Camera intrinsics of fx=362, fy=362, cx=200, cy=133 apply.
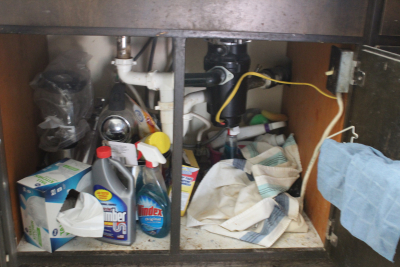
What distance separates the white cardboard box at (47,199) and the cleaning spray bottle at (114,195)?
7 cm

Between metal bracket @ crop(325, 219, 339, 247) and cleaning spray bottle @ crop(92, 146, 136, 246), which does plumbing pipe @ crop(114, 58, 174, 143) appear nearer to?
cleaning spray bottle @ crop(92, 146, 136, 246)

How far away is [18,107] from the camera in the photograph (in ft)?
3.70

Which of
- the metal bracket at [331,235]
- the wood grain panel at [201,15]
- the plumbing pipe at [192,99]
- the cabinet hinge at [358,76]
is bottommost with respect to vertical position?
the metal bracket at [331,235]

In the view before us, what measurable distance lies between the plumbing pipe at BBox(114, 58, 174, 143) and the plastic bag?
17cm

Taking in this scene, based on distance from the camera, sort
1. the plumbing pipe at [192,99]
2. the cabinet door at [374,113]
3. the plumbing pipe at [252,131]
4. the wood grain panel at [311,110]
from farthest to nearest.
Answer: the plumbing pipe at [252,131], the plumbing pipe at [192,99], the wood grain panel at [311,110], the cabinet door at [374,113]

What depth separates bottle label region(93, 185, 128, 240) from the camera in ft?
3.55

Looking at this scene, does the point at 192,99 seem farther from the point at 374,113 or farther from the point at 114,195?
the point at 374,113

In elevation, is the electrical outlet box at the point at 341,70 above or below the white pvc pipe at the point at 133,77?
above

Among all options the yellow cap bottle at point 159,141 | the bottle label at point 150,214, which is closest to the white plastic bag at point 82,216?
the bottle label at point 150,214

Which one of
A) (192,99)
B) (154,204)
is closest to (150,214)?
(154,204)

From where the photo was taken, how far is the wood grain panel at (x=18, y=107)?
1041 mm

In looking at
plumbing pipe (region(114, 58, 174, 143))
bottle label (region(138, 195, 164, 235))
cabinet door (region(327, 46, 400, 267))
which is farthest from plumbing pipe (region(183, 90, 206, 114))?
cabinet door (region(327, 46, 400, 267))

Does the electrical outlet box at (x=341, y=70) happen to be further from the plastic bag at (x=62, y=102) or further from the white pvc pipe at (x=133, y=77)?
the plastic bag at (x=62, y=102)

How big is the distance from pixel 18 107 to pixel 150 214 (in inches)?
20.9
